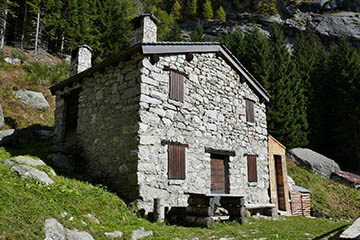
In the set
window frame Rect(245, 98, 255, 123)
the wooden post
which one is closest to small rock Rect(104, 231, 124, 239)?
the wooden post

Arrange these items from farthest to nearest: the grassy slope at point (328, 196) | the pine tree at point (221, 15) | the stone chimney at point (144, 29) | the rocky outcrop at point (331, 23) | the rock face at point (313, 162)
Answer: the pine tree at point (221, 15) < the rocky outcrop at point (331, 23) < the rock face at point (313, 162) < the grassy slope at point (328, 196) < the stone chimney at point (144, 29)

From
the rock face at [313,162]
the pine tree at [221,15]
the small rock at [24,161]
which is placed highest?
the pine tree at [221,15]

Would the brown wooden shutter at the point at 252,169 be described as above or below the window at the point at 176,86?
below

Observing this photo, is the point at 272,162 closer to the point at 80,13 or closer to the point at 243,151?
the point at 243,151

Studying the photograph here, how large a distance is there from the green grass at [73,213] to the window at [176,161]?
70.3 inches

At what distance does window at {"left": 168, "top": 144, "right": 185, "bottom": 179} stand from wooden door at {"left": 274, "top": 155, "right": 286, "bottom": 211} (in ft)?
21.8

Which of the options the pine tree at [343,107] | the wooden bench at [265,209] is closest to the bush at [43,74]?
the wooden bench at [265,209]

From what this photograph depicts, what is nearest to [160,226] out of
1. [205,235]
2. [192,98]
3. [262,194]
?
[205,235]

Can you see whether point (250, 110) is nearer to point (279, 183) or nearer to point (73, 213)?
point (279, 183)

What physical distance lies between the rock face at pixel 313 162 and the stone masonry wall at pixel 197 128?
27.8 ft

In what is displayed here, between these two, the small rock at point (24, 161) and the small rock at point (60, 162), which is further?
the small rock at point (60, 162)

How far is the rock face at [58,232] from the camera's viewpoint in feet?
15.5

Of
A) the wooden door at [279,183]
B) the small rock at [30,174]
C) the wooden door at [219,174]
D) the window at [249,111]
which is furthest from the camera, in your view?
the wooden door at [279,183]

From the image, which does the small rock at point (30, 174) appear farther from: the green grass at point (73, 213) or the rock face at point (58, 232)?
the rock face at point (58, 232)
